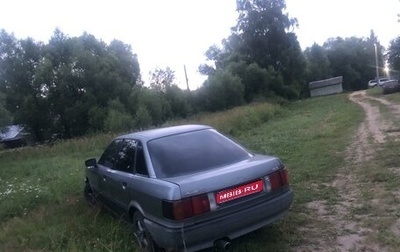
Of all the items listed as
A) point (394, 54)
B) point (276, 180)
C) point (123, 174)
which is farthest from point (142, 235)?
point (394, 54)

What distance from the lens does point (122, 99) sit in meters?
39.0

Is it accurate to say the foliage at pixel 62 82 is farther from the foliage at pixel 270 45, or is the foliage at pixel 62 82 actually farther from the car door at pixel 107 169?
the car door at pixel 107 169

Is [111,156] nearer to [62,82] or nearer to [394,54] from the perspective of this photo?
[62,82]

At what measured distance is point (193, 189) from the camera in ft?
12.9

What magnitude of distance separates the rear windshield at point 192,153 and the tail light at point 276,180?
0.48 meters

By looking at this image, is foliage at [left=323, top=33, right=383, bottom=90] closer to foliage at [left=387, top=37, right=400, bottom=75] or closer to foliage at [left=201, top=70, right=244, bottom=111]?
foliage at [left=387, top=37, right=400, bottom=75]

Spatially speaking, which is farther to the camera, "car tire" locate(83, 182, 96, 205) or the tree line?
the tree line

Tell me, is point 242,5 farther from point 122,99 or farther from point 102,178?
point 102,178

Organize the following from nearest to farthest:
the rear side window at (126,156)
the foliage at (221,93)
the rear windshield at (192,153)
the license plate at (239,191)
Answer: the license plate at (239,191) → the rear windshield at (192,153) → the rear side window at (126,156) → the foliage at (221,93)

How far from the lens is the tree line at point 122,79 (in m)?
37.3

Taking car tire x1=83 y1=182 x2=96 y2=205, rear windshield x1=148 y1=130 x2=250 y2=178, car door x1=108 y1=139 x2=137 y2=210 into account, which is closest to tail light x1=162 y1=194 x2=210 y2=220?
rear windshield x1=148 y1=130 x2=250 y2=178

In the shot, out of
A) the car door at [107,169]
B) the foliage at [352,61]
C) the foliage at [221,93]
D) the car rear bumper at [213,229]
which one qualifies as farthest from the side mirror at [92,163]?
the foliage at [352,61]

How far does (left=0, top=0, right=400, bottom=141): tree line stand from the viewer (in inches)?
1468

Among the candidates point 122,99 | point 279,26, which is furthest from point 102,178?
point 279,26
